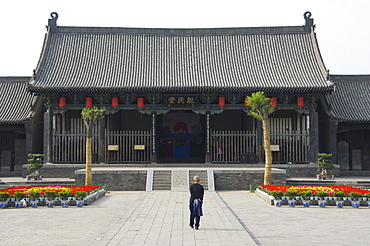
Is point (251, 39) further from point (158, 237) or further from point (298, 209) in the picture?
point (158, 237)

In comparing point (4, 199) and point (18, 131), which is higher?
point (18, 131)

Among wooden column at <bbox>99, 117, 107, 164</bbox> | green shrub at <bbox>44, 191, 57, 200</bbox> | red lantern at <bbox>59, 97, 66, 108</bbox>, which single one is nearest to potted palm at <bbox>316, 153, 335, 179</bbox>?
wooden column at <bbox>99, 117, 107, 164</bbox>

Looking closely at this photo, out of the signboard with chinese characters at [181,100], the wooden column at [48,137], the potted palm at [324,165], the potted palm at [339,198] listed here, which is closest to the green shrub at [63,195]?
the potted palm at [339,198]

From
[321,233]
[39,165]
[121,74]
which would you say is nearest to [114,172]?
[39,165]

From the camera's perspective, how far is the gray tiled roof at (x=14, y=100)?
29.9 metres

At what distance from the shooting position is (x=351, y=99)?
31.6 metres

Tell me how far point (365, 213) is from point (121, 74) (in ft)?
58.3

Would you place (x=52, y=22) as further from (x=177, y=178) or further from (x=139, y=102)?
(x=177, y=178)

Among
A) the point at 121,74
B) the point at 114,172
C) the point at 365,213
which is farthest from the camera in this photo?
the point at 121,74

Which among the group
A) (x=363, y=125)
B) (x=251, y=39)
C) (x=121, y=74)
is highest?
(x=251, y=39)

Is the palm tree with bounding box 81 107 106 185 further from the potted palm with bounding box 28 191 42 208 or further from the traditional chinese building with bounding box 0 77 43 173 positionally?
the traditional chinese building with bounding box 0 77 43 173

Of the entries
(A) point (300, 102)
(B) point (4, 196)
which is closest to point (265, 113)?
(A) point (300, 102)

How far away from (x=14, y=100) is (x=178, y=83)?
36.1 ft

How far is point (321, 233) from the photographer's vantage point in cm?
1188
